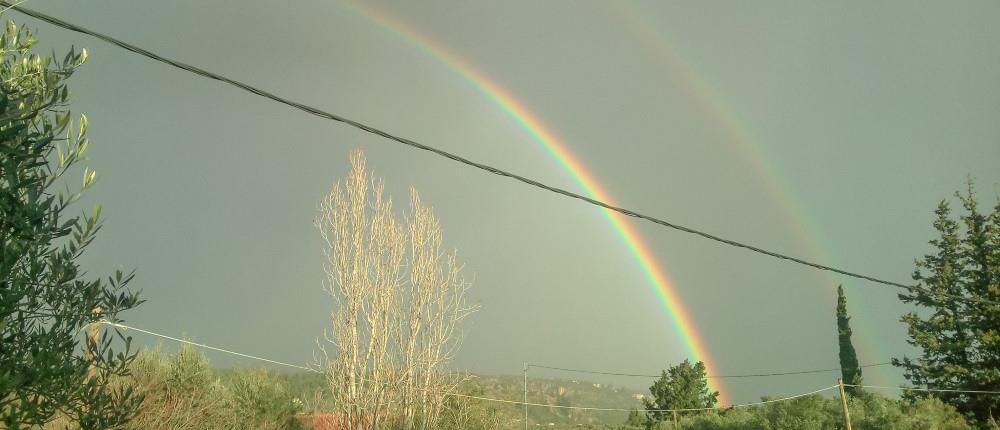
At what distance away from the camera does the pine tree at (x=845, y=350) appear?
38844mm

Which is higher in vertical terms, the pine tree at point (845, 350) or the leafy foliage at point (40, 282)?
the pine tree at point (845, 350)

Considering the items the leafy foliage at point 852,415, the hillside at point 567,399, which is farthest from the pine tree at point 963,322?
the hillside at point 567,399

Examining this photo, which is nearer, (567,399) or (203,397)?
(203,397)

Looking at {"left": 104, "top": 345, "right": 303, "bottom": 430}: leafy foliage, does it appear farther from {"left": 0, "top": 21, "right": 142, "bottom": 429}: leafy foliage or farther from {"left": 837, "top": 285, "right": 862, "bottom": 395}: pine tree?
{"left": 837, "top": 285, "right": 862, "bottom": 395}: pine tree

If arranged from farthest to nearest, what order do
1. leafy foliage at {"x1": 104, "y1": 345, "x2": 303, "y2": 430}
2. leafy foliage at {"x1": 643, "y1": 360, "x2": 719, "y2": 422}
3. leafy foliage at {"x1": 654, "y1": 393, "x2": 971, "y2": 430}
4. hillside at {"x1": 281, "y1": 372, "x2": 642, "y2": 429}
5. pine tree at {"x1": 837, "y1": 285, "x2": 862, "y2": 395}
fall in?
1. hillside at {"x1": 281, "y1": 372, "x2": 642, "y2": 429}
2. leafy foliage at {"x1": 643, "y1": 360, "x2": 719, "y2": 422}
3. pine tree at {"x1": 837, "y1": 285, "x2": 862, "y2": 395}
4. leafy foliage at {"x1": 654, "y1": 393, "x2": 971, "y2": 430}
5. leafy foliage at {"x1": 104, "y1": 345, "x2": 303, "y2": 430}

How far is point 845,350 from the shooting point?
4012 centimetres

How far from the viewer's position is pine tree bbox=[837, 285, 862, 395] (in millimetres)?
38844

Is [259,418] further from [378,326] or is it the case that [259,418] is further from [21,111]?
[21,111]

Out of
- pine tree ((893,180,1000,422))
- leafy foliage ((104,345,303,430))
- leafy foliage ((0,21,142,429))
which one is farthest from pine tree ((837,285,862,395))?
leafy foliage ((0,21,142,429))

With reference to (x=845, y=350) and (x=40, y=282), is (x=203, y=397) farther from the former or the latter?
(x=845, y=350)

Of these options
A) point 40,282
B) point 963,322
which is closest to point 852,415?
point 963,322

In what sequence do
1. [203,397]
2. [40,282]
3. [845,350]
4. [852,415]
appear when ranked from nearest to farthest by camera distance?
1. [40,282]
2. [203,397]
3. [852,415]
4. [845,350]

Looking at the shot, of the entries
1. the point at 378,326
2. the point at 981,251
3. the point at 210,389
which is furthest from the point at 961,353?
the point at 210,389

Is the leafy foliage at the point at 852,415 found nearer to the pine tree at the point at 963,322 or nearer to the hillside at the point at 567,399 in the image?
the pine tree at the point at 963,322
